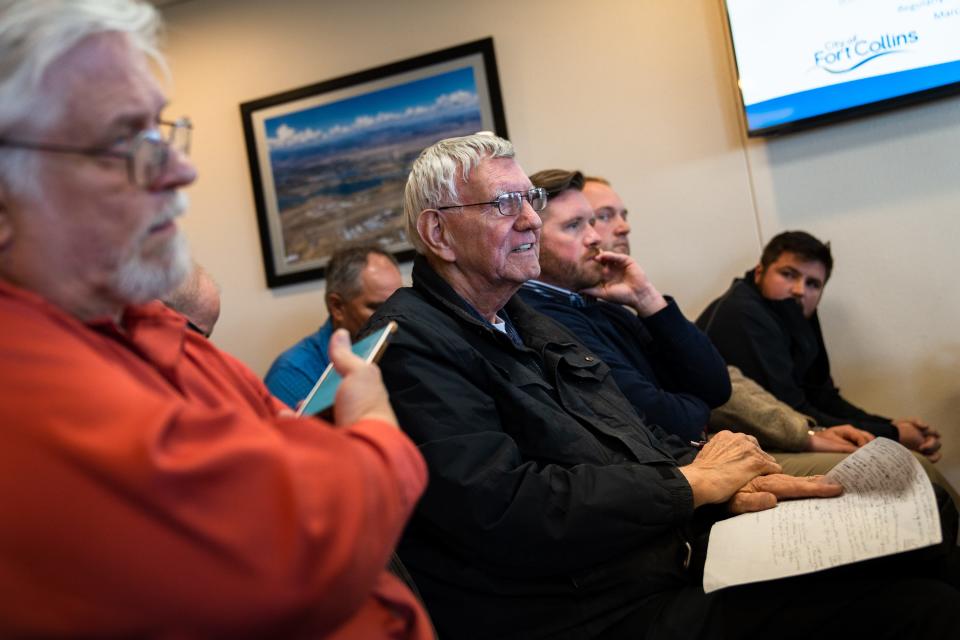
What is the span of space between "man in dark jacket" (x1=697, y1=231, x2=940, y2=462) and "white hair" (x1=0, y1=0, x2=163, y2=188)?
248cm

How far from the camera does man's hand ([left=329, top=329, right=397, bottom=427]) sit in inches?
37.4

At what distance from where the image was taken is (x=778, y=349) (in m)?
2.91

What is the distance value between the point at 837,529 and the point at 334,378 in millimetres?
→ 857

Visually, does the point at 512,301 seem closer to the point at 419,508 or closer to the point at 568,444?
the point at 568,444

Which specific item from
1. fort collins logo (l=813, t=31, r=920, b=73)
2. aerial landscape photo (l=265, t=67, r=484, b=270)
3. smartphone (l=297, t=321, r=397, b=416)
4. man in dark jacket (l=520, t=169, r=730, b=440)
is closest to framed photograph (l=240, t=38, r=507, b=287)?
aerial landscape photo (l=265, t=67, r=484, b=270)

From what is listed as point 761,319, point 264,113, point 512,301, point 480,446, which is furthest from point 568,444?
point 264,113

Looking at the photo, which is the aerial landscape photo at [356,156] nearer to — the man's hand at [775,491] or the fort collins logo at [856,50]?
the fort collins logo at [856,50]

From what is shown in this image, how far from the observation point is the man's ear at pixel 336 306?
309 centimetres

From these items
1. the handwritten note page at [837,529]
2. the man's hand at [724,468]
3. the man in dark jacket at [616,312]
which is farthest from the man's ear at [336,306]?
the handwritten note page at [837,529]

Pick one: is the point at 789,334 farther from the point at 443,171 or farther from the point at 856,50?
the point at 443,171

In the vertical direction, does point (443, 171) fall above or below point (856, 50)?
below

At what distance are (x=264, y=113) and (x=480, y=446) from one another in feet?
9.40

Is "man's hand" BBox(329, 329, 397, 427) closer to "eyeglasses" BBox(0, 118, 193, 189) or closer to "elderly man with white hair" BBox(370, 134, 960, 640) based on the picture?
"eyeglasses" BBox(0, 118, 193, 189)

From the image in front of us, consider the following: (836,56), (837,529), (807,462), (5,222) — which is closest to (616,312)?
(807,462)
